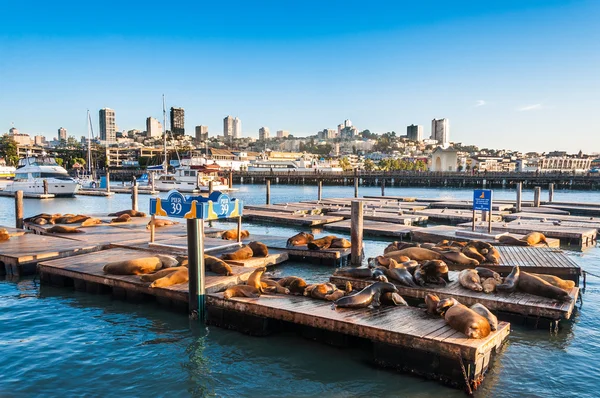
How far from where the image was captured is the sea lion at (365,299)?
7.65 metres

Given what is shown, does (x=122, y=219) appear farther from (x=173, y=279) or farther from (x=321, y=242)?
(x=173, y=279)

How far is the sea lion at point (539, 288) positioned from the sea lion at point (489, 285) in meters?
0.43

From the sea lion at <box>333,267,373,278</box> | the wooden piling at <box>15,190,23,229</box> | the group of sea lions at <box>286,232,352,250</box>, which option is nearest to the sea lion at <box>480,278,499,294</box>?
the sea lion at <box>333,267,373,278</box>

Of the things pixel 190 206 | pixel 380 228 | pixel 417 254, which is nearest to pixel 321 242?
pixel 417 254

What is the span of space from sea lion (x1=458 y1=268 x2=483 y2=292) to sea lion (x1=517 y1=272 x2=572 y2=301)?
728 millimetres

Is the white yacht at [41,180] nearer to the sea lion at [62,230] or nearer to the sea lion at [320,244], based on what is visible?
the sea lion at [62,230]

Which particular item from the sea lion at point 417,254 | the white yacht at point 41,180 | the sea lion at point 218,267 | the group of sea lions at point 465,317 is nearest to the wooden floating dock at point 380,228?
the sea lion at point 417,254

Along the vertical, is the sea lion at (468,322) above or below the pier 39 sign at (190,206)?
below

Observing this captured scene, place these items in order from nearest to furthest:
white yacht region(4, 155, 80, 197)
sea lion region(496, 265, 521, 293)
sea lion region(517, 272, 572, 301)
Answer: sea lion region(517, 272, 572, 301)
sea lion region(496, 265, 521, 293)
white yacht region(4, 155, 80, 197)

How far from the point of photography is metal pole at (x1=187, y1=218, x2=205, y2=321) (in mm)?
8516

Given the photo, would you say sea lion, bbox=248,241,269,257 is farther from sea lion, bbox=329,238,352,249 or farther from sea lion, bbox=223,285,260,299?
sea lion, bbox=223,285,260,299

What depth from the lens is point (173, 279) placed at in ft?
31.1

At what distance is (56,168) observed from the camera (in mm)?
45781

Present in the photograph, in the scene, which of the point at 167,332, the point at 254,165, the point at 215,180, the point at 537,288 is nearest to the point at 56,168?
the point at 215,180
